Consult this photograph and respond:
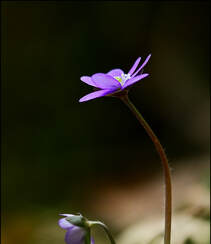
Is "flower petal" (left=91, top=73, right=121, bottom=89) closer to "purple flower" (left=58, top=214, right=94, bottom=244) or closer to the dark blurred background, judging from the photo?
"purple flower" (left=58, top=214, right=94, bottom=244)

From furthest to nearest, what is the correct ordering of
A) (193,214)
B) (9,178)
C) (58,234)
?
1. (9,178)
2. (58,234)
3. (193,214)

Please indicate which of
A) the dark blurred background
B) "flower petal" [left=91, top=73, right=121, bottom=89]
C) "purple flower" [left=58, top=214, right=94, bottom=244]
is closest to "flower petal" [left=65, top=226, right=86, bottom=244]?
"purple flower" [left=58, top=214, right=94, bottom=244]

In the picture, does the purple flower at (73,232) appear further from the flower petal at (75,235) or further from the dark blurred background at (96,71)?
the dark blurred background at (96,71)

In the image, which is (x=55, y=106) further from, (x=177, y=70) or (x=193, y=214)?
(x=193, y=214)

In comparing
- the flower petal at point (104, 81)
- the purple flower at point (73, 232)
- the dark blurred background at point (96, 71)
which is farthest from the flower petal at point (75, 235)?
the dark blurred background at point (96, 71)

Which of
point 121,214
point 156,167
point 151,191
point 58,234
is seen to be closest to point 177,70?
point 156,167

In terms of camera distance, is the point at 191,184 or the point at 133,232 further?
the point at 191,184
